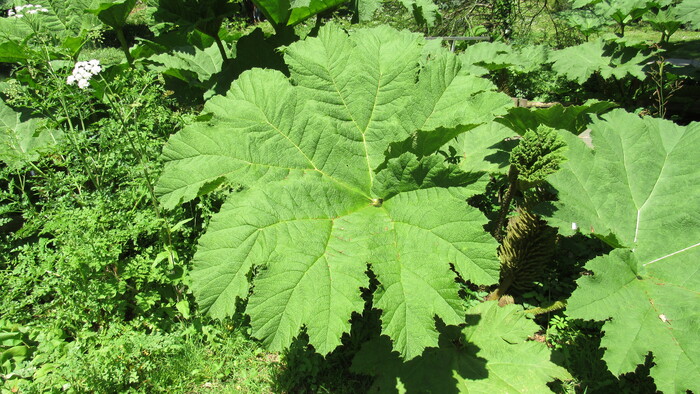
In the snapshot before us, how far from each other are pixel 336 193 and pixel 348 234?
0.23 meters

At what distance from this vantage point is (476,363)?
2047 mm

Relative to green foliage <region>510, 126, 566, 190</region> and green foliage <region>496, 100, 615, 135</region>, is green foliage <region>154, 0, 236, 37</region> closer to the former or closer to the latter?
green foliage <region>496, 100, 615, 135</region>

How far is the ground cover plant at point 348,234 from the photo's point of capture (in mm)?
1645


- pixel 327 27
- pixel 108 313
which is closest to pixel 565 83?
pixel 327 27

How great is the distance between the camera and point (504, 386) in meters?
1.96

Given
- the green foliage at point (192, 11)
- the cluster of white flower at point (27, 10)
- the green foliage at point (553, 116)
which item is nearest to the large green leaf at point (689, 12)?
the green foliage at point (553, 116)

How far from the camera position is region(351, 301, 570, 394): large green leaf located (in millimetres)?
1961

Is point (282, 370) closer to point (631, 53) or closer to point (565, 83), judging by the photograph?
point (631, 53)

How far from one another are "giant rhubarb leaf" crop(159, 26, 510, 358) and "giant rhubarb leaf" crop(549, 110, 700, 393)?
60 cm

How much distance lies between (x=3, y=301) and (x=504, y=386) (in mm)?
2652

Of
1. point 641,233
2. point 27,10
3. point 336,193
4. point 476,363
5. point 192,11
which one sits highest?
point 192,11

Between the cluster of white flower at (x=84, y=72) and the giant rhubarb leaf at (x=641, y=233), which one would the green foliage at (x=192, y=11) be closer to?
the cluster of white flower at (x=84, y=72)

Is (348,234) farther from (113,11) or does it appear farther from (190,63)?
(190,63)

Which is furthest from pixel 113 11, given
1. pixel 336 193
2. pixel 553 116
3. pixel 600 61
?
pixel 600 61
